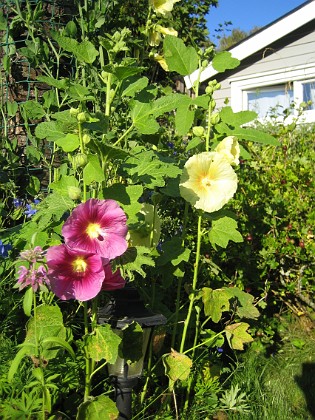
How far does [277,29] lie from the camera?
803 centimetres

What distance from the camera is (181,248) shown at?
75.4 inches

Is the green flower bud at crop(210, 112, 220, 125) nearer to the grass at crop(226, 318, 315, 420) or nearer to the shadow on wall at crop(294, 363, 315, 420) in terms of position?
the grass at crop(226, 318, 315, 420)

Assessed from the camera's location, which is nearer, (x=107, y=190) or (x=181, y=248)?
(x=107, y=190)

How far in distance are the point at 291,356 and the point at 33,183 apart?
1.93 meters

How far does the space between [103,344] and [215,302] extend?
633mm

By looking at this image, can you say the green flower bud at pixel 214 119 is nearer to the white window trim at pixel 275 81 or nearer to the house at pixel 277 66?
the house at pixel 277 66

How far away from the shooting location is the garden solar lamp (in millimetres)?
1605

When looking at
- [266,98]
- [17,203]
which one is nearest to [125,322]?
[17,203]

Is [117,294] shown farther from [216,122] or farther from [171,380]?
[216,122]

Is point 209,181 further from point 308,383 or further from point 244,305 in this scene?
point 308,383

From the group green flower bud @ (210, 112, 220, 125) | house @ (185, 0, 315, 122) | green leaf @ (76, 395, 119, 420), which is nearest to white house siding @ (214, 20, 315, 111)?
house @ (185, 0, 315, 122)

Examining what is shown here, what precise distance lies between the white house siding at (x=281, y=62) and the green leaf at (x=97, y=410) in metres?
6.63

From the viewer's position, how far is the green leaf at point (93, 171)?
1347 mm

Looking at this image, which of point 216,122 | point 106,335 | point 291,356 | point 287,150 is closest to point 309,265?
point 291,356
